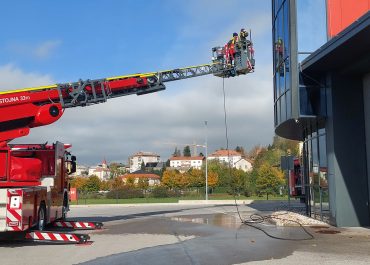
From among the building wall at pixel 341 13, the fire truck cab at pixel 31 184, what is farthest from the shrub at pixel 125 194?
the building wall at pixel 341 13

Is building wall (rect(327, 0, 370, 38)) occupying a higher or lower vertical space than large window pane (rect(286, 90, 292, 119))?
higher

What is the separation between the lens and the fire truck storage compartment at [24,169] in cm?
1318

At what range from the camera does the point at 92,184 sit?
9281 centimetres

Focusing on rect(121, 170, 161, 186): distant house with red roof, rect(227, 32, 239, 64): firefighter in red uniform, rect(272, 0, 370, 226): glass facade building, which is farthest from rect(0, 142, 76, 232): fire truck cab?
rect(121, 170, 161, 186): distant house with red roof

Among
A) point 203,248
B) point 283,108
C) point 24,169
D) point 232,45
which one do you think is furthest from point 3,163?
point 283,108

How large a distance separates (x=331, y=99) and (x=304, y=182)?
5392 millimetres

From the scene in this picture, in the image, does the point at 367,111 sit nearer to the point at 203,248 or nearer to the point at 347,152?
the point at 347,152

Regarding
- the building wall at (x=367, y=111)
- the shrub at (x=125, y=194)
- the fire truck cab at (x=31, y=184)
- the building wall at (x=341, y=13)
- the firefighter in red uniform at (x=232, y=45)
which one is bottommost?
the shrub at (x=125, y=194)

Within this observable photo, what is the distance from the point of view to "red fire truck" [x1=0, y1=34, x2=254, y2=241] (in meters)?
12.5

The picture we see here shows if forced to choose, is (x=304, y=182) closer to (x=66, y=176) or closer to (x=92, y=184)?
(x=66, y=176)

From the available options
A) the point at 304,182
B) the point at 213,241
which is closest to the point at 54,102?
Result: the point at 213,241

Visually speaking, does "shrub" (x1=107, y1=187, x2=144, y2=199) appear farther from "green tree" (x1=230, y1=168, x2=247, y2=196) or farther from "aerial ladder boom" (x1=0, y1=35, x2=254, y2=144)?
"aerial ladder boom" (x1=0, y1=35, x2=254, y2=144)

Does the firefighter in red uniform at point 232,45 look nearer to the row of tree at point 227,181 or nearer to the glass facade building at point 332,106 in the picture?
the glass facade building at point 332,106

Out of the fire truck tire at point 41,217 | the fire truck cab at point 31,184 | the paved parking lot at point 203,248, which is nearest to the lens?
the paved parking lot at point 203,248
